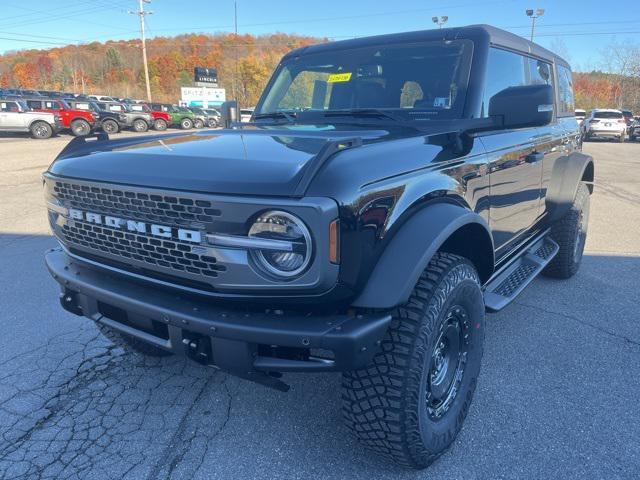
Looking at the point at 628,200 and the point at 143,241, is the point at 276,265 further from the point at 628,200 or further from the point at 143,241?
the point at 628,200

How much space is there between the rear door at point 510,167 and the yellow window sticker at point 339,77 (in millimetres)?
898

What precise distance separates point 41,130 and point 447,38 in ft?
76.7

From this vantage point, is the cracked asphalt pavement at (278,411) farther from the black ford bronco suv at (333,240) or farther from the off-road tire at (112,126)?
the off-road tire at (112,126)

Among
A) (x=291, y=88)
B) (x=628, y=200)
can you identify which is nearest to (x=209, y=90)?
(x=628, y=200)

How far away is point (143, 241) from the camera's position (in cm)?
208

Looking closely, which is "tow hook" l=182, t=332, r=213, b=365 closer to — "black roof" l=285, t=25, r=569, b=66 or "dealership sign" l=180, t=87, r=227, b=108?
"black roof" l=285, t=25, r=569, b=66

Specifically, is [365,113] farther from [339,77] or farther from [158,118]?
[158,118]

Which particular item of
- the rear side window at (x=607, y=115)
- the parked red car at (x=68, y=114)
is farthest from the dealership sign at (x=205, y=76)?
the rear side window at (x=607, y=115)

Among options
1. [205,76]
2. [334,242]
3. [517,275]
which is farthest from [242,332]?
[205,76]

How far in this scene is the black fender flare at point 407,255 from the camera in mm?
1853

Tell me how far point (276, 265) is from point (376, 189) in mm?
477

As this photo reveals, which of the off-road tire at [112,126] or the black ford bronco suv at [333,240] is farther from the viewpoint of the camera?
the off-road tire at [112,126]

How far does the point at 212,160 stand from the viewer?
2031 millimetres

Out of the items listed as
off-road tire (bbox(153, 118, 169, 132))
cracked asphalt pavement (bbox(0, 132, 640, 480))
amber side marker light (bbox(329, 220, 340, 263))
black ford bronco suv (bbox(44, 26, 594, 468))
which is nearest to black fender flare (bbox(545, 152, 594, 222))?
cracked asphalt pavement (bbox(0, 132, 640, 480))
